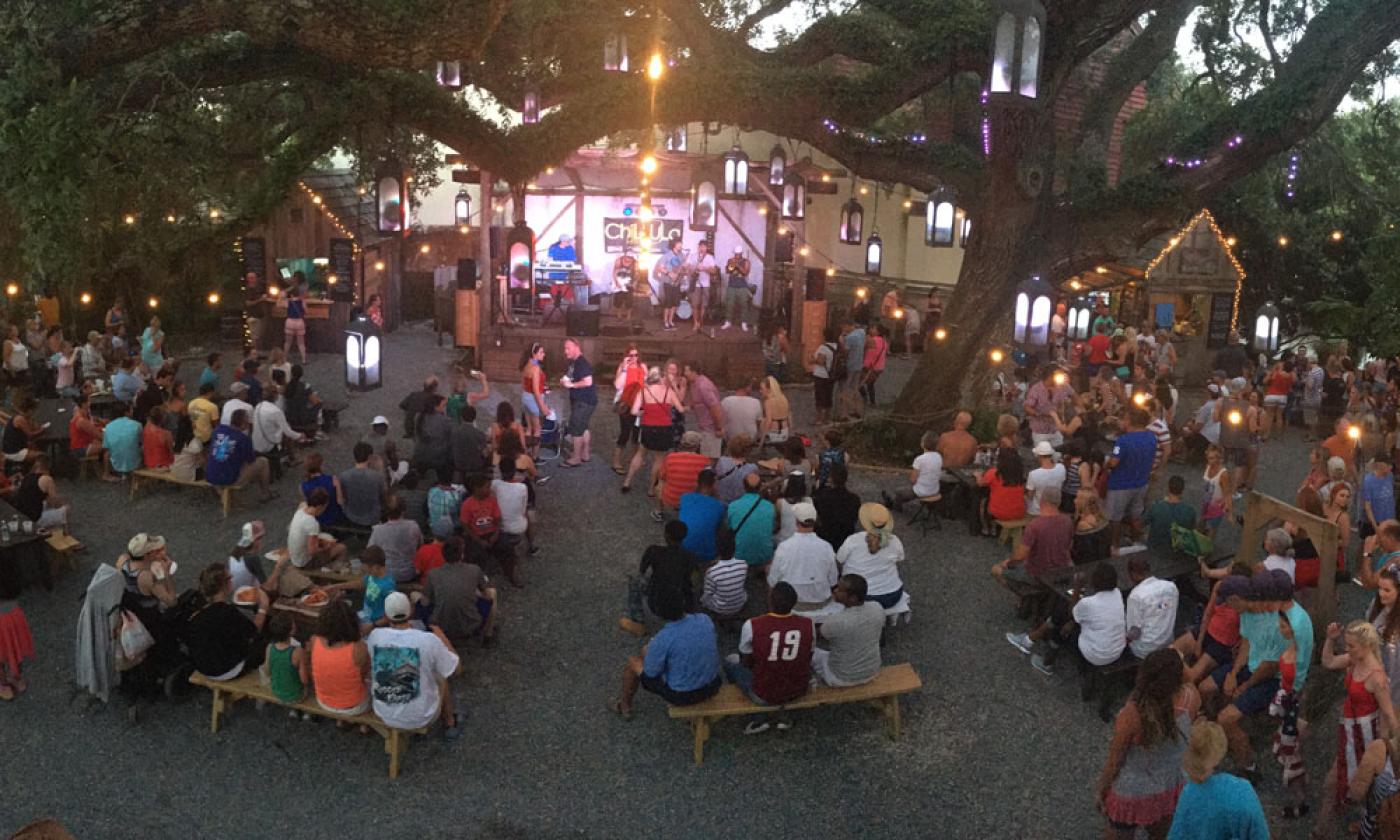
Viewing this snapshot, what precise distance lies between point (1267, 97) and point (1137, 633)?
368 inches

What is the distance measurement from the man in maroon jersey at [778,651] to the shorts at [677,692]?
247mm

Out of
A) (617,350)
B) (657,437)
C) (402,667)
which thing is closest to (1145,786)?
(402,667)

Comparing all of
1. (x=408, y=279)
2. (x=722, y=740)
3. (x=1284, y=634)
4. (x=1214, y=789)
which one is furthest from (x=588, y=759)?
(x=408, y=279)

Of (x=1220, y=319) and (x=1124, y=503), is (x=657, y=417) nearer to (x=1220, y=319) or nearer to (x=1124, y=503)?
(x=1124, y=503)

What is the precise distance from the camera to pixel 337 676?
22.9 feet

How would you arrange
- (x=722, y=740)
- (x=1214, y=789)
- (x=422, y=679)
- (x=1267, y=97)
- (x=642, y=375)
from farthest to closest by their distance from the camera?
(x=1267, y=97) → (x=642, y=375) → (x=722, y=740) → (x=422, y=679) → (x=1214, y=789)

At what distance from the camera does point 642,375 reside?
13164 mm

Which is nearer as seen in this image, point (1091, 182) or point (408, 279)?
point (1091, 182)

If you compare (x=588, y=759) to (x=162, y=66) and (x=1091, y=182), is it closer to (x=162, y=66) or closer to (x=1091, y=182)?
(x=162, y=66)

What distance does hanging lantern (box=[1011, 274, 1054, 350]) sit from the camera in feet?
34.1

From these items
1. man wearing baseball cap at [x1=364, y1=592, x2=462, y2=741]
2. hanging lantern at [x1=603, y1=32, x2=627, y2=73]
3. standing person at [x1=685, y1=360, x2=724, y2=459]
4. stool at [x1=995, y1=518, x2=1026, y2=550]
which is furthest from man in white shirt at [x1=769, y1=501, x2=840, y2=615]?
hanging lantern at [x1=603, y1=32, x2=627, y2=73]

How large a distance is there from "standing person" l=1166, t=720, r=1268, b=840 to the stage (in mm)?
14762

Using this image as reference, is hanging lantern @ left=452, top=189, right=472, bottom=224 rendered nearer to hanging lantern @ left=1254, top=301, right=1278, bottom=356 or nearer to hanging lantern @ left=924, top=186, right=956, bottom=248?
hanging lantern @ left=924, top=186, right=956, bottom=248

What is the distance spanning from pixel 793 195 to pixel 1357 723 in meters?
13.8
